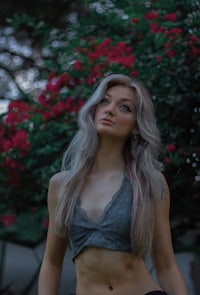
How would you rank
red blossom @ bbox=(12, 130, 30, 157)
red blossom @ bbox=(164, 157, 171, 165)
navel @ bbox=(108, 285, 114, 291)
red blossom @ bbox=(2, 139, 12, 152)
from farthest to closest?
red blossom @ bbox=(2, 139, 12, 152) < red blossom @ bbox=(12, 130, 30, 157) < red blossom @ bbox=(164, 157, 171, 165) < navel @ bbox=(108, 285, 114, 291)

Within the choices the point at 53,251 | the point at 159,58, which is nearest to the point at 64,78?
the point at 159,58

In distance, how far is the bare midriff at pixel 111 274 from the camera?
2496mm

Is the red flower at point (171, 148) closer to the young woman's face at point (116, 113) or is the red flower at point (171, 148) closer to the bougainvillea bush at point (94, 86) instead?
the bougainvillea bush at point (94, 86)

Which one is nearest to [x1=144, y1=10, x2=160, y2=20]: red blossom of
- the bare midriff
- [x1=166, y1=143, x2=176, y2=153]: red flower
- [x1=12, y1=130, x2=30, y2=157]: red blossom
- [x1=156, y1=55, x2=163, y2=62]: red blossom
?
[x1=156, y1=55, x2=163, y2=62]: red blossom

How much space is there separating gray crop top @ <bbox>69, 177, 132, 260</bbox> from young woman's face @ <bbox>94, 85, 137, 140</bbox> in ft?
0.83

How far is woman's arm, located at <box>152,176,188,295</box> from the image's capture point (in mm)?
2607

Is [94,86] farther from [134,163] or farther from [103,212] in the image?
[103,212]

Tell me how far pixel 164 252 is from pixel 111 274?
0.25 m

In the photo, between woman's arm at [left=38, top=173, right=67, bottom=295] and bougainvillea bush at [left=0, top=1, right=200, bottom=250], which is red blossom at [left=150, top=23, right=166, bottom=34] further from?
woman's arm at [left=38, top=173, right=67, bottom=295]

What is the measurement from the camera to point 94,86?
4.12 meters

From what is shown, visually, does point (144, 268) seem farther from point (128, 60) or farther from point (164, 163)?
point (128, 60)

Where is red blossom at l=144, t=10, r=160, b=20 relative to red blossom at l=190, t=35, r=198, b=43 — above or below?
above

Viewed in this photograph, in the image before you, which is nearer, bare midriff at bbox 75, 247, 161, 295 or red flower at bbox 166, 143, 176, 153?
bare midriff at bbox 75, 247, 161, 295

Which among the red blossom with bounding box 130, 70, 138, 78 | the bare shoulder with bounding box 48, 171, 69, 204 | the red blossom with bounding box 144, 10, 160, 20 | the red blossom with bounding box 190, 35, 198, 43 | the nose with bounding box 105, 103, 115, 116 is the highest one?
the nose with bounding box 105, 103, 115, 116
